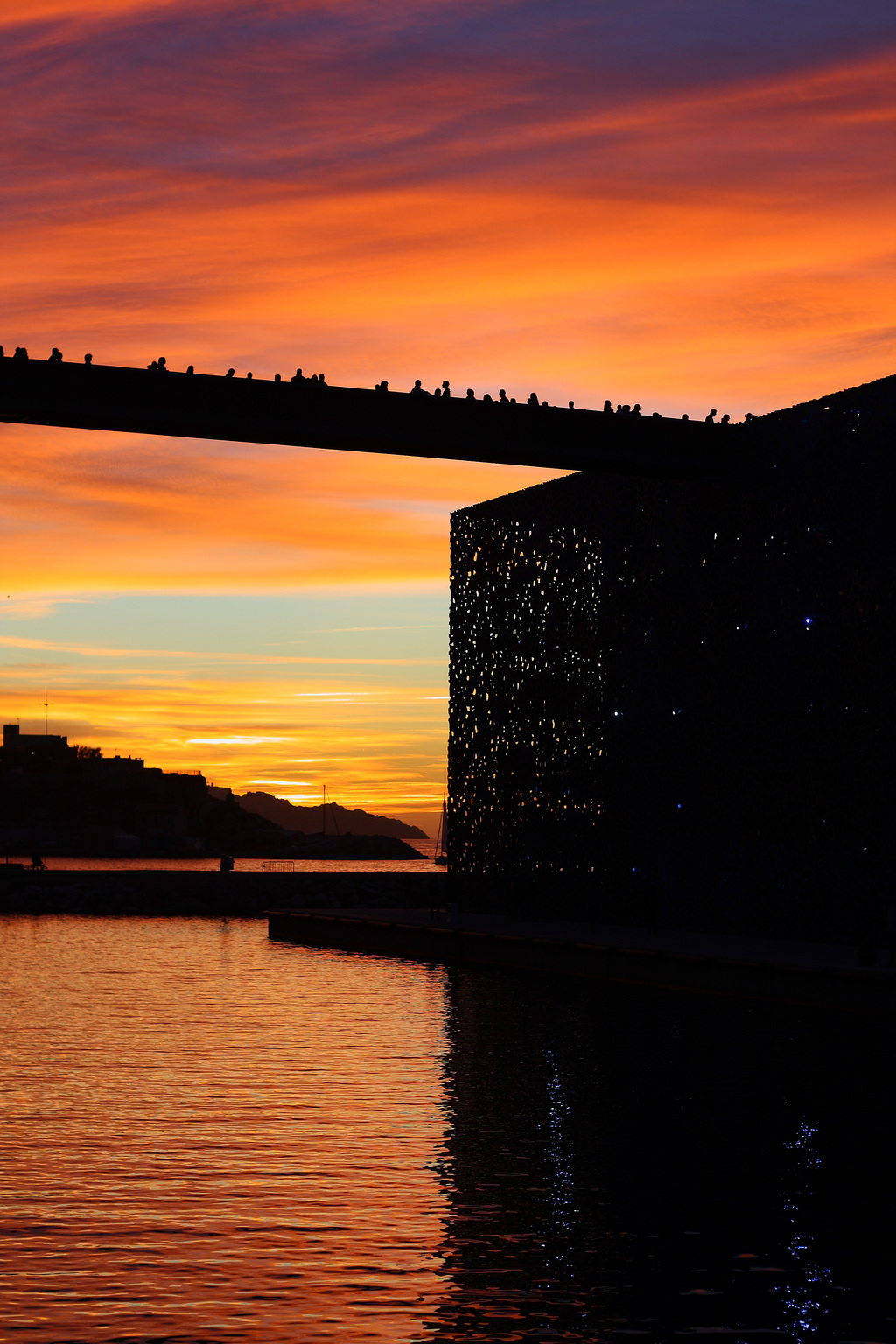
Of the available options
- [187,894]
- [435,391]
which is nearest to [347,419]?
[435,391]

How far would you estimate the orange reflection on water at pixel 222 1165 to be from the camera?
9102mm

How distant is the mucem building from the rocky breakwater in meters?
14.7

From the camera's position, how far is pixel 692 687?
31.7 m

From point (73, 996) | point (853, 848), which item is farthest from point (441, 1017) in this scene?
point (853, 848)

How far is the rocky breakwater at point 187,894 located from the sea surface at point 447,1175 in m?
31.9

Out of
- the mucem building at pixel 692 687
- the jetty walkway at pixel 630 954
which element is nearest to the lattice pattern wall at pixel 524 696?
the mucem building at pixel 692 687

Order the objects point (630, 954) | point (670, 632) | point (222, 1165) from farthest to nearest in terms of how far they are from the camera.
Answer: point (670, 632) < point (630, 954) < point (222, 1165)

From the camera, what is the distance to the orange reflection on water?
9.10 m

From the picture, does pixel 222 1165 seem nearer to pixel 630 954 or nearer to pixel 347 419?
pixel 630 954

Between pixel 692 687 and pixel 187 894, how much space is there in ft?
103

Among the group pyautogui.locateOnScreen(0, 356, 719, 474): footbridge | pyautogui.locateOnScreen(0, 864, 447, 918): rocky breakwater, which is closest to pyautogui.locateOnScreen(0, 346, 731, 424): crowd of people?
→ pyautogui.locateOnScreen(0, 356, 719, 474): footbridge

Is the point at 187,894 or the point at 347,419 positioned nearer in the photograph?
the point at 347,419

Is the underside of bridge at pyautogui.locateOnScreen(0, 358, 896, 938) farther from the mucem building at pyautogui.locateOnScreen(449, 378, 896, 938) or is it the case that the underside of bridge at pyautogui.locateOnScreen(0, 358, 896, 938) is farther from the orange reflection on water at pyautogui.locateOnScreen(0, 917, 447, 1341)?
the orange reflection on water at pyautogui.locateOnScreen(0, 917, 447, 1341)

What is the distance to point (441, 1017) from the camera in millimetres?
22719
